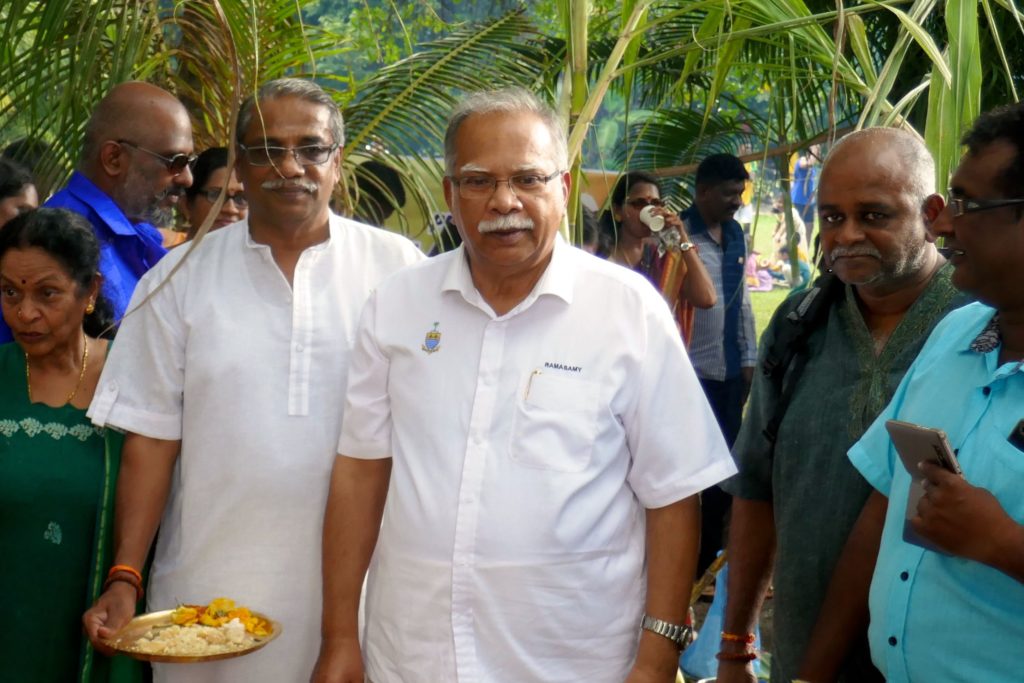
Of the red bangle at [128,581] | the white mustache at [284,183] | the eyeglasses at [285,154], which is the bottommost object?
the red bangle at [128,581]

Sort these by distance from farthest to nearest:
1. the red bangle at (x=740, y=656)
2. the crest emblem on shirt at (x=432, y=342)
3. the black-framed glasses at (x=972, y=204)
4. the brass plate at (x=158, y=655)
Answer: the red bangle at (x=740, y=656) < the brass plate at (x=158, y=655) < the crest emblem on shirt at (x=432, y=342) < the black-framed glasses at (x=972, y=204)

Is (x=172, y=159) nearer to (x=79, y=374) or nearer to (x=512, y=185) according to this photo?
(x=79, y=374)

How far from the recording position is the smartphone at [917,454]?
211 cm

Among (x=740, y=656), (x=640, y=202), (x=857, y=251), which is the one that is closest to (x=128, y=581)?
(x=740, y=656)

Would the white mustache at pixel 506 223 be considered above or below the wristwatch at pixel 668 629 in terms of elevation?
above

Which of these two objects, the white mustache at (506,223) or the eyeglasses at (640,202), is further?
the eyeglasses at (640,202)

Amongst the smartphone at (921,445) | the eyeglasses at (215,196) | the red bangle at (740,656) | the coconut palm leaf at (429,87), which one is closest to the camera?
the smartphone at (921,445)

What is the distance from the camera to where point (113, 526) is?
322 centimetres

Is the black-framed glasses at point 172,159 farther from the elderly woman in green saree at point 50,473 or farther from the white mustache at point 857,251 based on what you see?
the white mustache at point 857,251

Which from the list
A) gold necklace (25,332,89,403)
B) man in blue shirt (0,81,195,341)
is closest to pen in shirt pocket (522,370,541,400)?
gold necklace (25,332,89,403)

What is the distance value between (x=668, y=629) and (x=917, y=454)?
0.63 meters

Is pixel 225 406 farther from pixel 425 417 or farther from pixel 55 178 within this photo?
pixel 55 178

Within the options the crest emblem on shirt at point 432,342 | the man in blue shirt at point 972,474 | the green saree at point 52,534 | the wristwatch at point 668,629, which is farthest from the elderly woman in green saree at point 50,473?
the man in blue shirt at point 972,474

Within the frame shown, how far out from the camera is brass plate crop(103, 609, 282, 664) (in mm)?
2756
